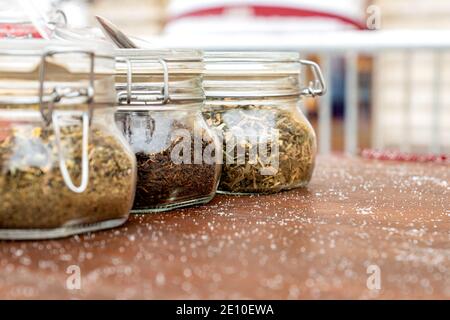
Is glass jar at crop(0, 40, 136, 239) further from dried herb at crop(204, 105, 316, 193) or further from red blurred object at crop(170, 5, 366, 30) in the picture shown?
red blurred object at crop(170, 5, 366, 30)

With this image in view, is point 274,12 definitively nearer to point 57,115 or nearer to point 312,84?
point 312,84

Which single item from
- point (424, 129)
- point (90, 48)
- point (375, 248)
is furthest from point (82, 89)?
point (424, 129)

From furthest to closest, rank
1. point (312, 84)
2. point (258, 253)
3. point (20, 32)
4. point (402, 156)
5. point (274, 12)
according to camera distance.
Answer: point (274, 12) < point (402, 156) < point (312, 84) < point (20, 32) < point (258, 253)

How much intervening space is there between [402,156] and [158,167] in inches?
24.7

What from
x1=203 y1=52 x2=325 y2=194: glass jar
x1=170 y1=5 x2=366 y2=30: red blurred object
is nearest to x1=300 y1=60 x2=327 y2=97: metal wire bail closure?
x1=203 y1=52 x2=325 y2=194: glass jar

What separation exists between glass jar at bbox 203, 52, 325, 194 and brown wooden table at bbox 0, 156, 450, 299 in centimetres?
4

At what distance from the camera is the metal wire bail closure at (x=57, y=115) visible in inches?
23.8

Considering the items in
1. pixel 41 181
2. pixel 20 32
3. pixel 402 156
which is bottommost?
pixel 402 156

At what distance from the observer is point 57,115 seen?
623 millimetres

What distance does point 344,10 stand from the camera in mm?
2152

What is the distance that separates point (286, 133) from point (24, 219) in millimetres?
366

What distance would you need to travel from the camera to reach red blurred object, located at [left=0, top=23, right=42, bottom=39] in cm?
86

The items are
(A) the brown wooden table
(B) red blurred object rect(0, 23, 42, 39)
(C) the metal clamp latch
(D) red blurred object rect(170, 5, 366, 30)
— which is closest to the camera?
(A) the brown wooden table

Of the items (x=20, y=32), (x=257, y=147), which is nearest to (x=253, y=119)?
(x=257, y=147)
